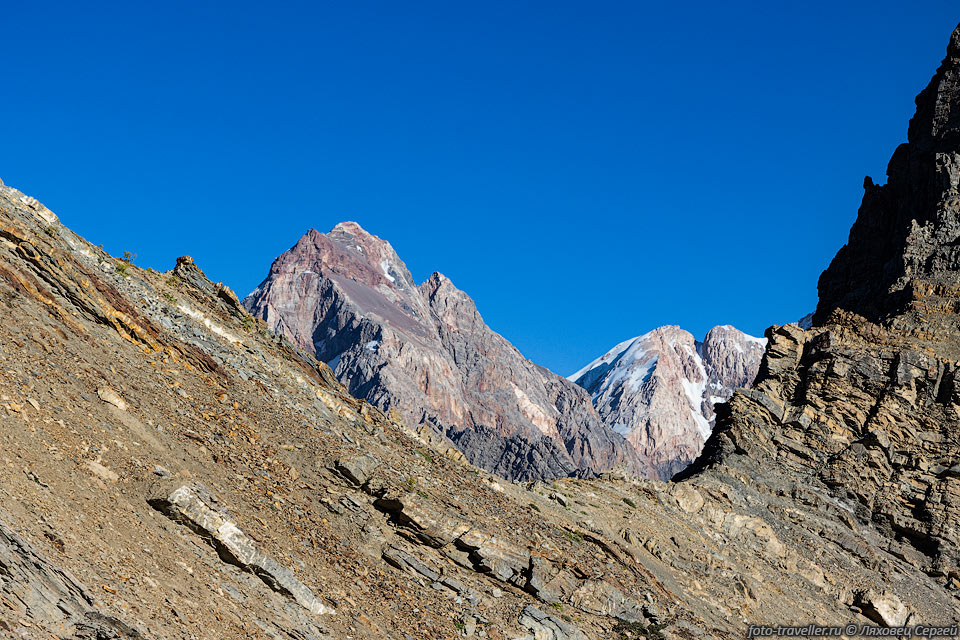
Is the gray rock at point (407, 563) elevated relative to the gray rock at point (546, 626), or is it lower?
lower

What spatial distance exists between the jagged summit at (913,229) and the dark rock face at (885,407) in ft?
0.35

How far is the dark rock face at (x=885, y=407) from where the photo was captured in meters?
39.8

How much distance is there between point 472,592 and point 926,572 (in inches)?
1054

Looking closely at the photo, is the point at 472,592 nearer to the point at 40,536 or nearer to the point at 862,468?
the point at 40,536

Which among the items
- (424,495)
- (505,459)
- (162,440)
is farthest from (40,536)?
(505,459)

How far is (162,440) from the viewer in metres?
19.9

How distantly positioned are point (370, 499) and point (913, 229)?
40764 millimetres

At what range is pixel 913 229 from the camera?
49625 millimetres

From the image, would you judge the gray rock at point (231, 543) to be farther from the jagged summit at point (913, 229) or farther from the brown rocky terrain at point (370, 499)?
the jagged summit at point (913, 229)

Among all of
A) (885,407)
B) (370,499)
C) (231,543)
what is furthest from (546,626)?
(885,407)

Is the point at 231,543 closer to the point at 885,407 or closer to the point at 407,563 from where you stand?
the point at 407,563

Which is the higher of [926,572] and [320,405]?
[926,572]

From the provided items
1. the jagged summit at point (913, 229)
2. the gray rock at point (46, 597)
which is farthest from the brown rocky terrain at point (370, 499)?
the jagged summit at point (913, 229)

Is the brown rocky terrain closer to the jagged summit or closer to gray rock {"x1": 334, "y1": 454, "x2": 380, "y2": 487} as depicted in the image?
gray rock {"x1": 334, "y1": 454, "x2": 380, "y2": 487}
